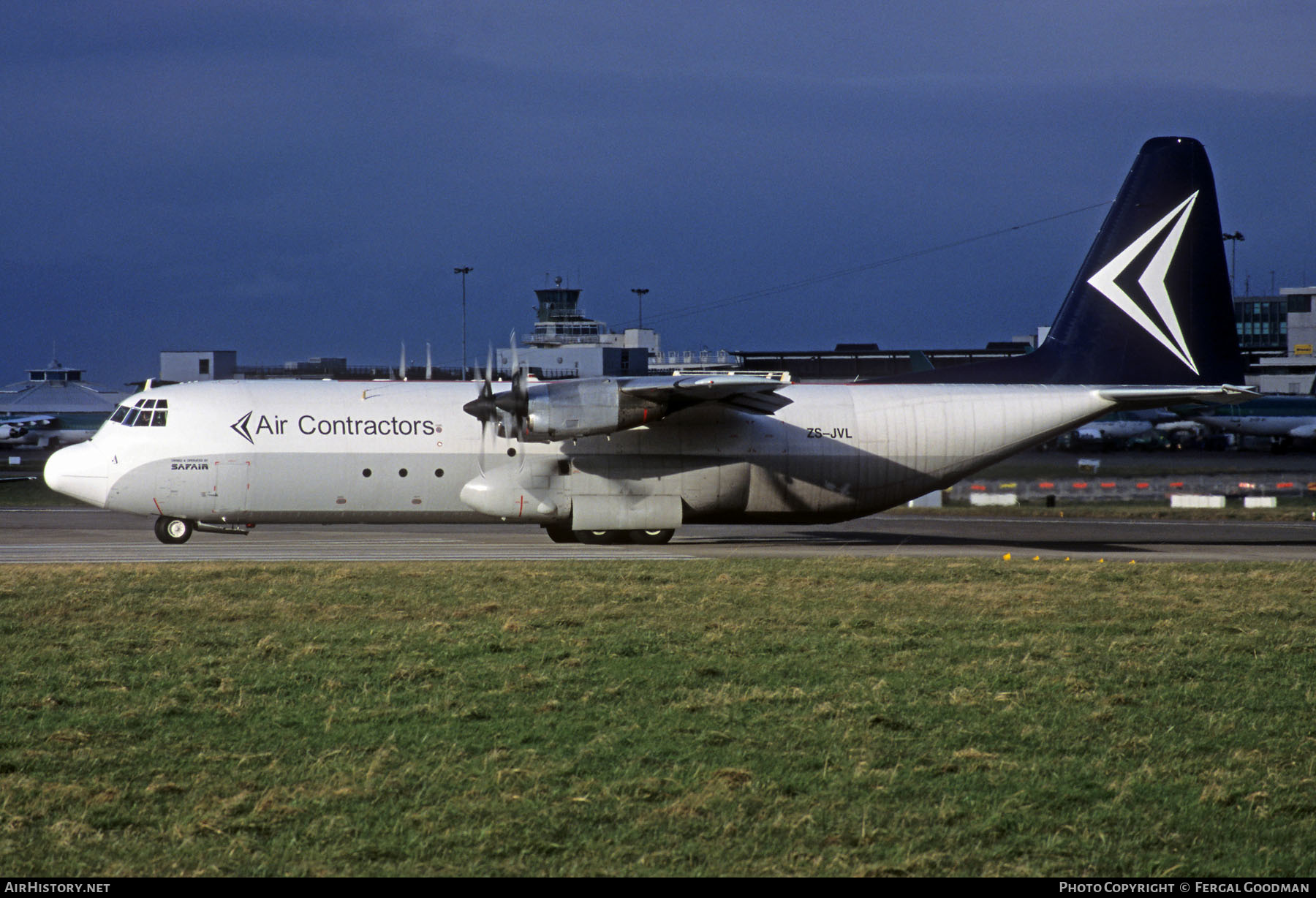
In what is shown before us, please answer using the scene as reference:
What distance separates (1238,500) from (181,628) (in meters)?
38.6

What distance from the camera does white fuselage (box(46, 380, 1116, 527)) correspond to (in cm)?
2714

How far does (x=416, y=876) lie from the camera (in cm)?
706

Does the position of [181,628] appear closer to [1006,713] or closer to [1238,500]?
[1006,713]

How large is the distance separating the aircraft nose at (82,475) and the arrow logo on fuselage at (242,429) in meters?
2.96

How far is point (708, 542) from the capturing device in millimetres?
31094

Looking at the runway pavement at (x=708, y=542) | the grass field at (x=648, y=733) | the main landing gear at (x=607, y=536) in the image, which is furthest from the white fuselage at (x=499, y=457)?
the grass field at (x=648, y=733)

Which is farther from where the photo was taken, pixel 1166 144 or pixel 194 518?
pixel 1166 144

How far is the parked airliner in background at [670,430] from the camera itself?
27.0 meters

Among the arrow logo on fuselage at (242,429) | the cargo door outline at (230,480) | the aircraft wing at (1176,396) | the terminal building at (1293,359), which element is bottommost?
the cargo door outline at (230,480)

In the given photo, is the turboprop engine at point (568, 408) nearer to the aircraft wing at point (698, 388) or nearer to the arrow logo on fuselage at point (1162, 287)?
the aircraft wing at point (698, 388)

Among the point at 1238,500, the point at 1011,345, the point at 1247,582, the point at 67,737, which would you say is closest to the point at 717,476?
the point at 1247,582

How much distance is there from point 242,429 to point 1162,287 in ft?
76.6

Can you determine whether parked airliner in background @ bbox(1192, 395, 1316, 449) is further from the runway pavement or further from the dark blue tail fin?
the dark blue tail fin

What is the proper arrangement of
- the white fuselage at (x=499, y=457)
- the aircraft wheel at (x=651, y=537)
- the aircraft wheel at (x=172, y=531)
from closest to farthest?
the white fuselage at (x=499, y=457) → the aircraft wheel at (x=172, y=531) → the aircraft wheel at (x=651, y=537)
